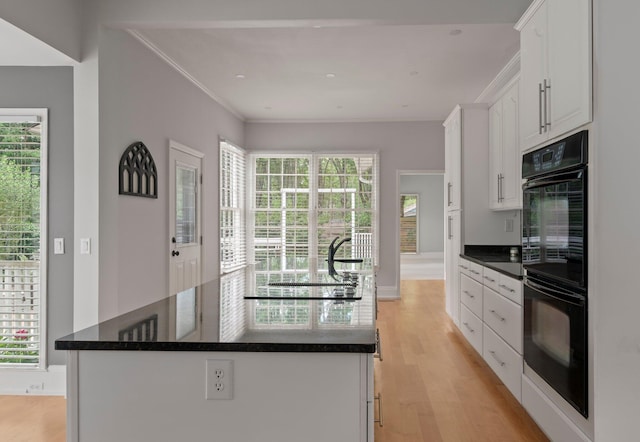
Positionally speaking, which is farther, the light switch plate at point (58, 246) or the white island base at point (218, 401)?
the light switch plate at point (58, 246)

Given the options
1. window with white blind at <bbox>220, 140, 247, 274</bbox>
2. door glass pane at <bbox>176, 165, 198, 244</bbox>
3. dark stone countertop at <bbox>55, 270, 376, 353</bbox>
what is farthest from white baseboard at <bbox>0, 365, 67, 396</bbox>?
window with white blind at <bbox>220, 140, 247, 274</bbox>

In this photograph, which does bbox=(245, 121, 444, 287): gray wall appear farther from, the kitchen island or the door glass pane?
the kitchen island

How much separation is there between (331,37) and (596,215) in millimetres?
2823

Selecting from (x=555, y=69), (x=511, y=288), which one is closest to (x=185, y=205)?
(x=511, y=288)

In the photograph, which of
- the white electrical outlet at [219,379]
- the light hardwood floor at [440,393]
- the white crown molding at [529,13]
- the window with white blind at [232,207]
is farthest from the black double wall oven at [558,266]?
the window with white blind at [232,207]

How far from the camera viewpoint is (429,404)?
10.4ft

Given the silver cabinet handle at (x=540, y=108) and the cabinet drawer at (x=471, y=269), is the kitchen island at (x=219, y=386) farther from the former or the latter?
the cabinet drawer at (x=471, y=269)

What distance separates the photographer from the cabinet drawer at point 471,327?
409 cm

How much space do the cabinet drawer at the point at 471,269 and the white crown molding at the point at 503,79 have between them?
1.63 m

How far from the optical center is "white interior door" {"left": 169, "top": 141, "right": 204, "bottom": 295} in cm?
468

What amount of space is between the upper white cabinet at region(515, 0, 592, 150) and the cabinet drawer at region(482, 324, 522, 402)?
1.39m

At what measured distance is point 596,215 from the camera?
1.95m

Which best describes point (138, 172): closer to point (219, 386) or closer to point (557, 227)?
point (219, 386)

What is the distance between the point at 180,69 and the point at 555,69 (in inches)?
143
